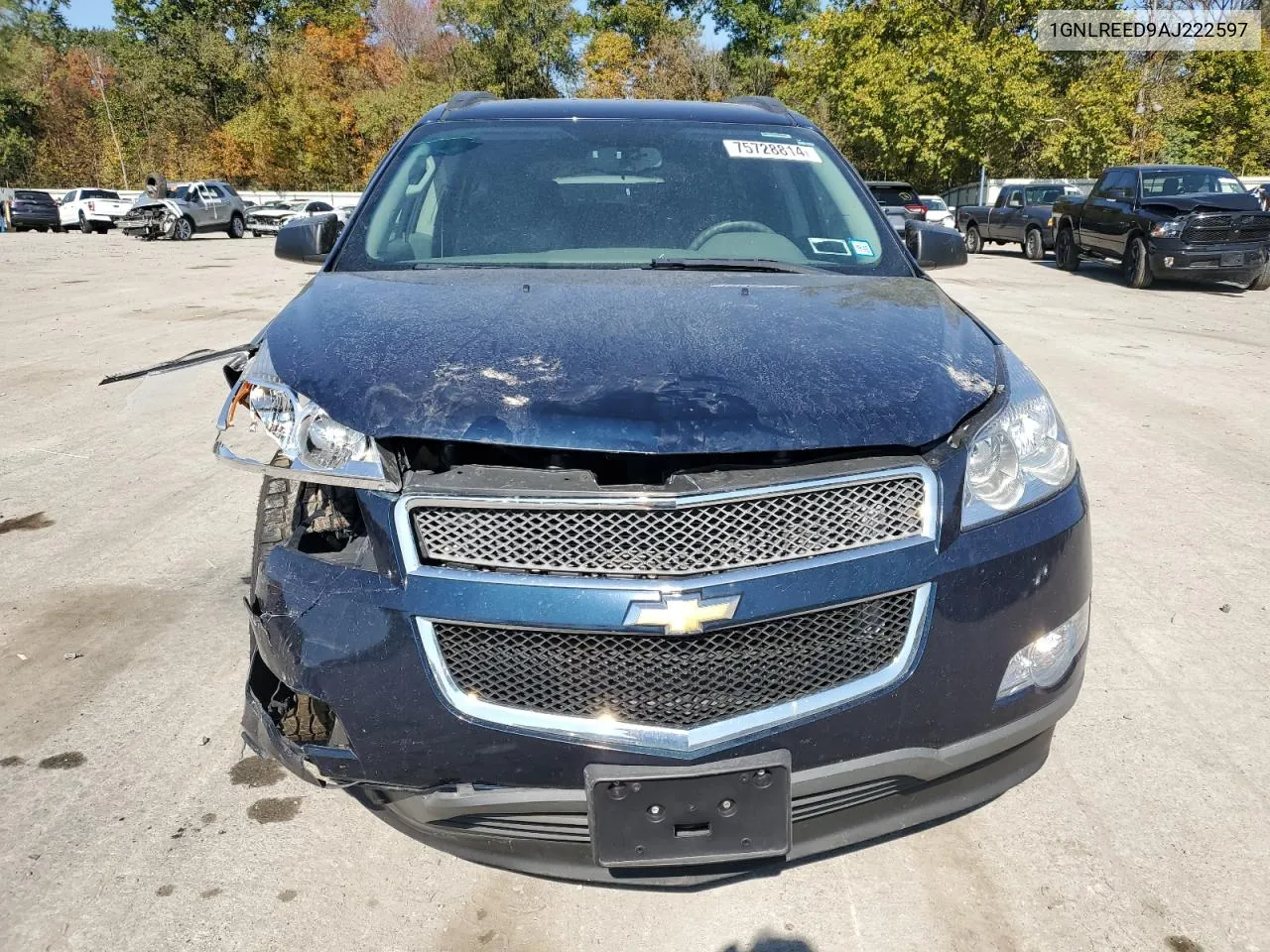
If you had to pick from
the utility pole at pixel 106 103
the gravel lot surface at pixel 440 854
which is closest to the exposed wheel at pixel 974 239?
the gravel lot surface at pixel 440 854

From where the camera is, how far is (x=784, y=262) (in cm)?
324

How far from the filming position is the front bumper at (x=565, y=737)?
1.89 metres

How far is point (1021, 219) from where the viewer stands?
22.2 metres

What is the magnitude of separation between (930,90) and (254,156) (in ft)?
120

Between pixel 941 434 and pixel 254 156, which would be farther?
pixel 254 156

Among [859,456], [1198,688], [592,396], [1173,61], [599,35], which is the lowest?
[1198,688]

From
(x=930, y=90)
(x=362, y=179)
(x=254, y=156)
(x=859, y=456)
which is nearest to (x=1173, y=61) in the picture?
(x=930, y=90)

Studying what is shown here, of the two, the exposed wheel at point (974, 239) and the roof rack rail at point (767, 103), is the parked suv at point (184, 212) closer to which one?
the exposed wheel at point (974, 239)

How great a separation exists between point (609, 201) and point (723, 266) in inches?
20.9

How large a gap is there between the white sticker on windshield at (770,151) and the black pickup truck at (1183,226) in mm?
13204

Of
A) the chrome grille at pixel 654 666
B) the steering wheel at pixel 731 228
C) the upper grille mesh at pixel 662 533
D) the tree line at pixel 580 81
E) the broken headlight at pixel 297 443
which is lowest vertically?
the chrome grille at pixel 654 666

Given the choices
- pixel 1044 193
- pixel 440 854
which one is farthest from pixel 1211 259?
pixel 440 854

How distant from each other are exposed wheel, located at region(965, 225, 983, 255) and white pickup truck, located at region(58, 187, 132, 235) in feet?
94.6

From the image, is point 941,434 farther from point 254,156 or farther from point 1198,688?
point 254,156
